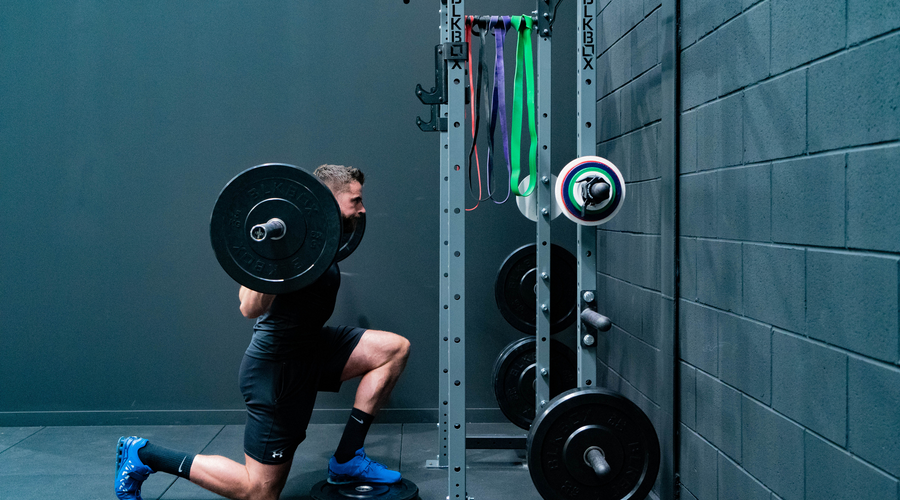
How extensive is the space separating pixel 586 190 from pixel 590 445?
0.68 metres

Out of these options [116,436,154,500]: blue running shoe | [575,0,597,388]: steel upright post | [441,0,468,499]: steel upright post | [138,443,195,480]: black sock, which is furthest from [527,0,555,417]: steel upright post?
[116,436,154,500]: blue running shoe

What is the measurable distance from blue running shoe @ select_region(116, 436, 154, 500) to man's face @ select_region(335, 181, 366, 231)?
103 centimetres

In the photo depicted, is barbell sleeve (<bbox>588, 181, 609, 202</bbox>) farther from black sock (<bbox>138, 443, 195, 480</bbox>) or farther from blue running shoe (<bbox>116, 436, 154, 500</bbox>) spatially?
blue running shoe (<bbox>116, 436, 154, 500</bbox>)

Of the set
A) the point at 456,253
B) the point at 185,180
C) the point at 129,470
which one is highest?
the point at 185,180

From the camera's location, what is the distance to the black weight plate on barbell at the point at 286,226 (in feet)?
5.32

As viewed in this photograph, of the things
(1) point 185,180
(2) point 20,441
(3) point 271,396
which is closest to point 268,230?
(3) point 271,396

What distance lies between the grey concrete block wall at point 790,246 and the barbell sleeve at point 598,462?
1.08 ft

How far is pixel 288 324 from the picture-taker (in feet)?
6.72

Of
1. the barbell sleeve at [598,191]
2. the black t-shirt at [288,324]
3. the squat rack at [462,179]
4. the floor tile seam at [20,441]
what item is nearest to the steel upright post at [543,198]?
the squat rack at [462,179]

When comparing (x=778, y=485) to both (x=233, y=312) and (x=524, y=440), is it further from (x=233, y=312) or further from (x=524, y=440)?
(x=233, y=312)

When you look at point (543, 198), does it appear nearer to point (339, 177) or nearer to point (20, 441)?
point (339, 177)

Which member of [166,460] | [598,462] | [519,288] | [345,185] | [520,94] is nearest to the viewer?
[598,462]

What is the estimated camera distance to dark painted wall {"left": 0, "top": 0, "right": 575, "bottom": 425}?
296cm

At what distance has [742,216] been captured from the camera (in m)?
1.50
